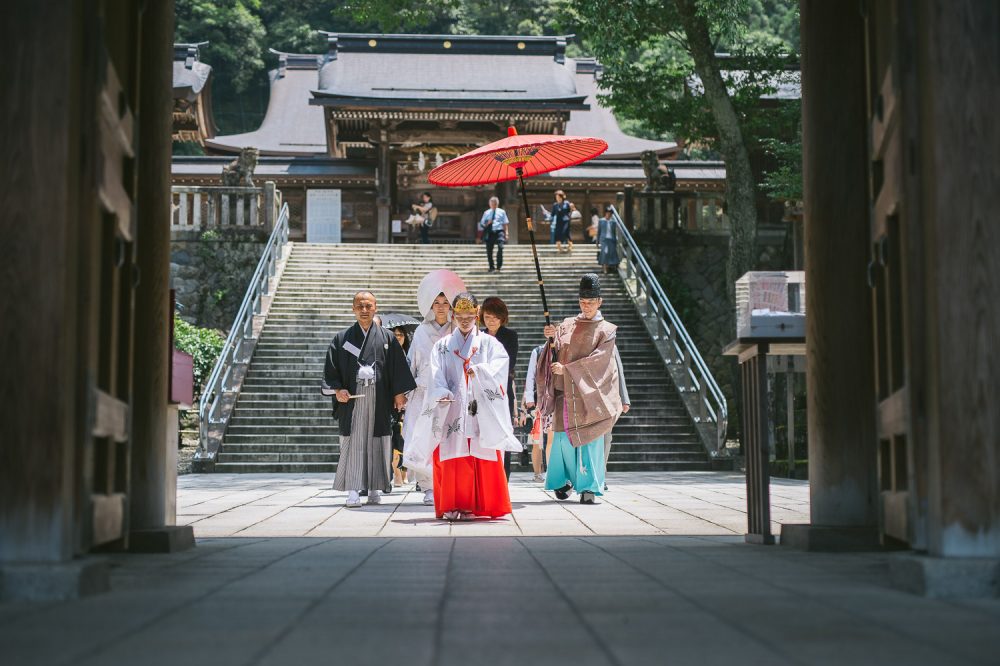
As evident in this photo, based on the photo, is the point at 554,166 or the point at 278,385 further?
the point at 278,385

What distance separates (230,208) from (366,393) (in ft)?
47.1

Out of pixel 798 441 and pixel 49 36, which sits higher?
pixel 49 36

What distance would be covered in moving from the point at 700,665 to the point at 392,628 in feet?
2.99

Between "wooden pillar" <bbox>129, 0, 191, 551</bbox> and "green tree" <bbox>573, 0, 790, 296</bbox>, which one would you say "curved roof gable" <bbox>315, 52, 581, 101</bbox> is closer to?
"green tree" <bbox>573, 0, 790, 296</bbox>

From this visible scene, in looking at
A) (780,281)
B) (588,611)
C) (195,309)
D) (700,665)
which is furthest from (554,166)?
(195,309)

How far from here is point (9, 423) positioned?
3.71 meters

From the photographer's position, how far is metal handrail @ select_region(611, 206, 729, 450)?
1617 centimetres

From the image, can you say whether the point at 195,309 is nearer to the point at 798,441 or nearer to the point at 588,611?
the point at 798,441

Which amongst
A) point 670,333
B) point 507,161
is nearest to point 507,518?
point 507,161

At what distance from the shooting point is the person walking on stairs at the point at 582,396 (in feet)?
31.7

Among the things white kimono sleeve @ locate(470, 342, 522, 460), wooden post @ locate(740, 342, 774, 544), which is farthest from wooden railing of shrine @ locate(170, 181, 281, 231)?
wooden post @ locate(740, 342, 774, 544)

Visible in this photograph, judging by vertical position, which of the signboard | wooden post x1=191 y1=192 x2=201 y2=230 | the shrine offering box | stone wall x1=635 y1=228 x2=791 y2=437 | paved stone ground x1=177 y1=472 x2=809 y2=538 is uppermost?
the signboard

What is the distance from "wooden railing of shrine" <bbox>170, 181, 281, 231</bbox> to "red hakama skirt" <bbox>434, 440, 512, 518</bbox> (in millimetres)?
15226

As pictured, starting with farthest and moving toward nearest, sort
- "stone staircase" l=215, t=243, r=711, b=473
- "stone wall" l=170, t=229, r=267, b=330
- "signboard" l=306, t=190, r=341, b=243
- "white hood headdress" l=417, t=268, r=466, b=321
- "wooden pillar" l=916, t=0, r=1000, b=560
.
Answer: "signboard" l=306, t=190, r=341, b=243, "stone wall" l=170, t=229, r=267, b=330, "stone staircase" l=215, t=243, r=711, b=473, "white hood headdress" l=417, t=268, r=466, b=321, "wooden pillar" l=916, t=0, r=1000, b=560
